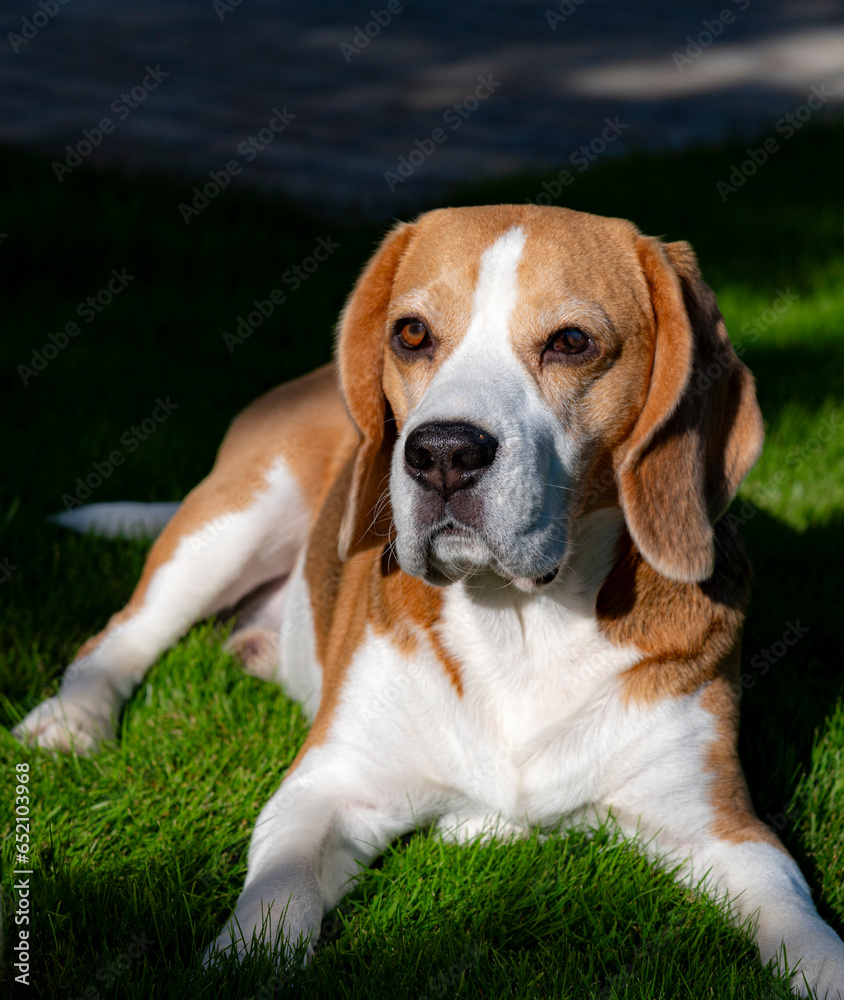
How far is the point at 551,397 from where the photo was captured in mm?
2830

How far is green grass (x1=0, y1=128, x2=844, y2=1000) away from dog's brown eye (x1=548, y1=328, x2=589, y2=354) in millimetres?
1352

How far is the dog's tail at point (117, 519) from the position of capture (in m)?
4.82

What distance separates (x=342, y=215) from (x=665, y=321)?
6.31 meters

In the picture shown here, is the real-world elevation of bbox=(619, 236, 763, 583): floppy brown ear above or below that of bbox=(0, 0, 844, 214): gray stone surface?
above

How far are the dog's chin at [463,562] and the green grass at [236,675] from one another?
79 centimetres

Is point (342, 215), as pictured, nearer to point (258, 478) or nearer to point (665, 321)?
point (258, 478)

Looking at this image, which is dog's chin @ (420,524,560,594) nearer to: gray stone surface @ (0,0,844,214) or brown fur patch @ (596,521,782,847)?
brown fur patch @ (596,521,782,847)

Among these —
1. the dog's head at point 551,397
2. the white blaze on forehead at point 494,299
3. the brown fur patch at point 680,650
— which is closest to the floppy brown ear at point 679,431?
the dog's head at point 551,397

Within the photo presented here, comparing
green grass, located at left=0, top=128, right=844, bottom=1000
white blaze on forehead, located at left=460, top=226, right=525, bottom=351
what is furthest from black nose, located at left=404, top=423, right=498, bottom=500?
green grass, located at left=0, top=128, right=844, bottom=1000

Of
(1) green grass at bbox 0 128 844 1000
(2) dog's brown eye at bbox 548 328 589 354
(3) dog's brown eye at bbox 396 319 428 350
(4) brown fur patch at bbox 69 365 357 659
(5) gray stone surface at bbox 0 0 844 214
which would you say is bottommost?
(5) gray stone surface at bbox 0 0 844 214

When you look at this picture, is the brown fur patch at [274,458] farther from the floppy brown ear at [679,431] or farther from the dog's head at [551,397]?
the floppy brown ear at [679,431]

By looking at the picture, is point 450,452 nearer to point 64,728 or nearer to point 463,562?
point 463,562

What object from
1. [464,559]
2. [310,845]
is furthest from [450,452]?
[310,845]

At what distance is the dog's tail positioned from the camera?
4.82 meters
